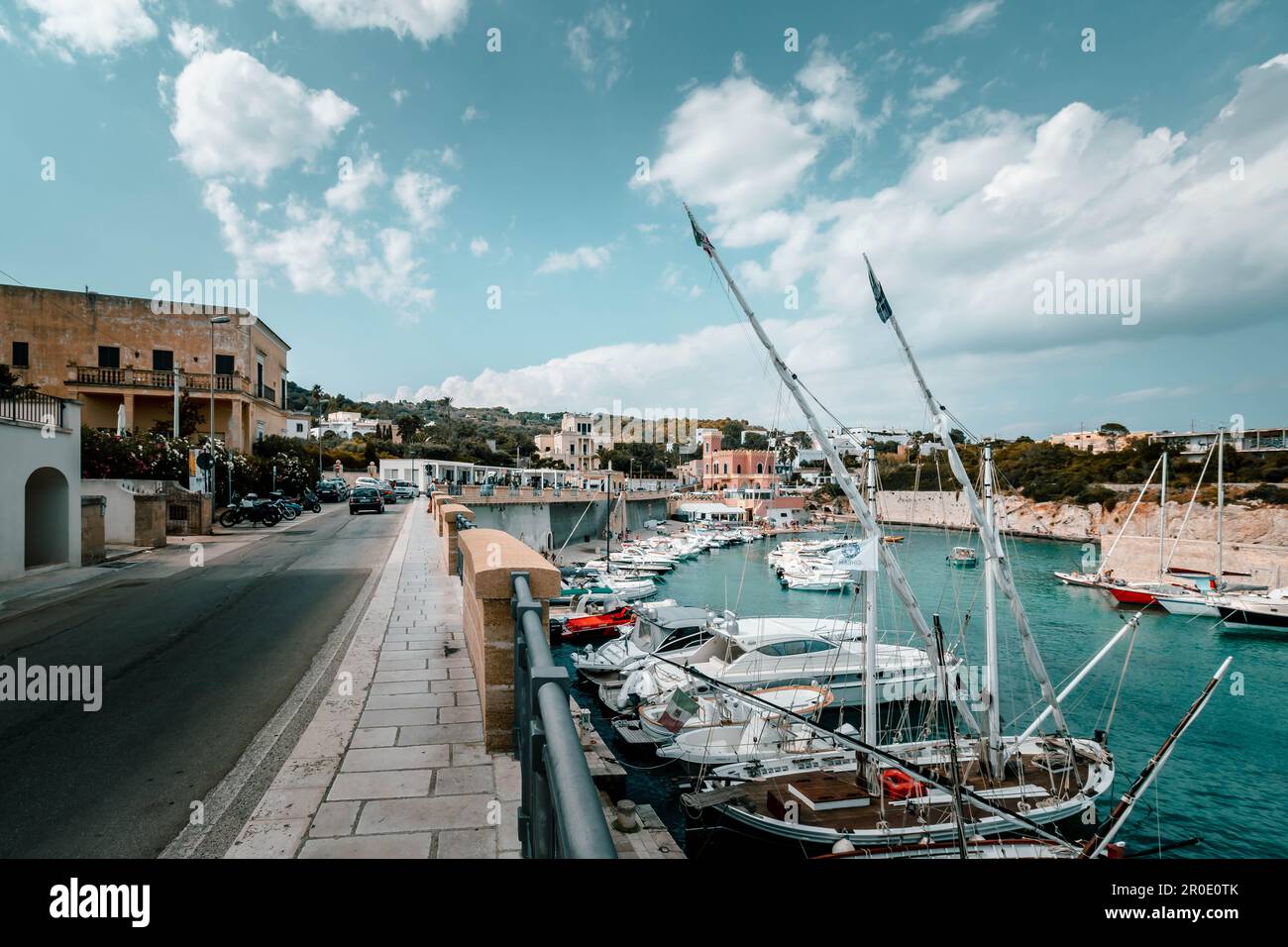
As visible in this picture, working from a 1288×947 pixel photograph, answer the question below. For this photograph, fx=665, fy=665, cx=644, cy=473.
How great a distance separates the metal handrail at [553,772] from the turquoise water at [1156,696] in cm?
1270

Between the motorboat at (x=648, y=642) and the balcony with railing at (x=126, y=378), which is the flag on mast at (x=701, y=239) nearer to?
the motorboat at (x=648, y=642)

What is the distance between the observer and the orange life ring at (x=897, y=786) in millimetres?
12127

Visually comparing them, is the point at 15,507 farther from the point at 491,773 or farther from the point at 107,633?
the point at 491,773

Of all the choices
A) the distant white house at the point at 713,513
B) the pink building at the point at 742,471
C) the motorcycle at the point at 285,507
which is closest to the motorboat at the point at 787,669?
the motorcycle at the point at 285,507

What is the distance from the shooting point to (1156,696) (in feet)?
76.7

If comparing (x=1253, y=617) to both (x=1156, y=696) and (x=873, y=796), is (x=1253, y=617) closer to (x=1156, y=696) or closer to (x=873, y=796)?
(x=1156, y=696)

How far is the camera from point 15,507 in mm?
14828

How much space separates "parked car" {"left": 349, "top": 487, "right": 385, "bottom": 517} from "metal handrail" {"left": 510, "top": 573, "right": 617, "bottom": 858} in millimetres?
33696

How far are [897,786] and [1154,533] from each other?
5986 centimetres
